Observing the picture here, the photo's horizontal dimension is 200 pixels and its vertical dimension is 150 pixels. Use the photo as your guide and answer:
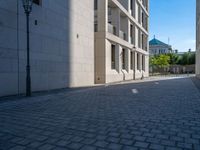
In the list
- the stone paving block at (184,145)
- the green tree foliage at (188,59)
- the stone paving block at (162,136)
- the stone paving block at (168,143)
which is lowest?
the stone paving block at (184,145)

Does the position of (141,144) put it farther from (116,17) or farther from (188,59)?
(188,59)

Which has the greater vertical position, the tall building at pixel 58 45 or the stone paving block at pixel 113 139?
the tall building at pixel 58 45

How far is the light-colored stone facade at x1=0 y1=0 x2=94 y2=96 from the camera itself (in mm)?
10586

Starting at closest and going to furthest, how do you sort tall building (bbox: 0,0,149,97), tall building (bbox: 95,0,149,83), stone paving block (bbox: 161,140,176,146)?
stone paving block (bbox: 161,140,176,146), tall building (bbox: 0,0,149,97), tall building (bbox: 95,0,149,83)

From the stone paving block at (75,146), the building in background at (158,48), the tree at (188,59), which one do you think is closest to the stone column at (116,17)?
the stone paving block at (75,146)

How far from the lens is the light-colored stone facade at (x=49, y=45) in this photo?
10.6 metres

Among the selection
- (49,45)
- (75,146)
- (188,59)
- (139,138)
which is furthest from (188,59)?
(75,146)

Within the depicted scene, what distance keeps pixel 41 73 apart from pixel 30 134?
330 inches

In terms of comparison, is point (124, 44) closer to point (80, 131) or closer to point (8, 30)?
point (8, 30)

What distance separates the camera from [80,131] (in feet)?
16.3

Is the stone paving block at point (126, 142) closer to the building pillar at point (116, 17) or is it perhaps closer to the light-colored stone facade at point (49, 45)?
the light-colored stone facade at point (49, 45)

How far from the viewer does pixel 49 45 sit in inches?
532

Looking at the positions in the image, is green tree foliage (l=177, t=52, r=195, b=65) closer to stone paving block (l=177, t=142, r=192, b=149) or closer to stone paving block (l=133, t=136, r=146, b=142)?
stone paving block (l=133, t=136, r=146, b=142)

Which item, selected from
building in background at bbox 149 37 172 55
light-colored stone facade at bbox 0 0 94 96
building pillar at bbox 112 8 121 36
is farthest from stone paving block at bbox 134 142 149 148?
building in background at bbox 149 37 172 55
